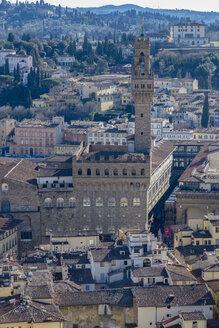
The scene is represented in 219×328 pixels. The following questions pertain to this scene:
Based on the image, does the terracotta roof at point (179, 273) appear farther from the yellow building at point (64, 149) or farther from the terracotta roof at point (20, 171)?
the yellow building at point (64, 149)

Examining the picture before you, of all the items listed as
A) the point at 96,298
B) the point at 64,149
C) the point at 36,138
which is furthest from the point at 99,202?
the point at 36,138

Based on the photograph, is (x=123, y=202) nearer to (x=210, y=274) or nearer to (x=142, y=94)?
(x=142, y=94)

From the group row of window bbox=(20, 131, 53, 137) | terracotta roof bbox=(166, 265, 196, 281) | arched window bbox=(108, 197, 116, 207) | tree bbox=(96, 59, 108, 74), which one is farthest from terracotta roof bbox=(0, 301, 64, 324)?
tree bbox=(96, 59, 108, 74)

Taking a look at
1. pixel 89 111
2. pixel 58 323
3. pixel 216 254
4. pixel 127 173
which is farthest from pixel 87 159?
pixel 89 111

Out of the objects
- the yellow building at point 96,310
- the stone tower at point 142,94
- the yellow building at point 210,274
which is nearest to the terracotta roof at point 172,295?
the yellow building at point 96,310

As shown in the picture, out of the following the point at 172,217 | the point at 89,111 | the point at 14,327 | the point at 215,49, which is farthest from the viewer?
the point at 215,49

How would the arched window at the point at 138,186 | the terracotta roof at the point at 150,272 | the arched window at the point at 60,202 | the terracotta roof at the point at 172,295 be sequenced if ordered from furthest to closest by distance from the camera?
the arched window at the point at 60,202
the arched window at the point at 138,186
the terracotta roof at the point at 150,272
the terracotta roof at the point at 172,295

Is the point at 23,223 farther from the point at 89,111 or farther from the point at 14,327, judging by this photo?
the point at 89,111
